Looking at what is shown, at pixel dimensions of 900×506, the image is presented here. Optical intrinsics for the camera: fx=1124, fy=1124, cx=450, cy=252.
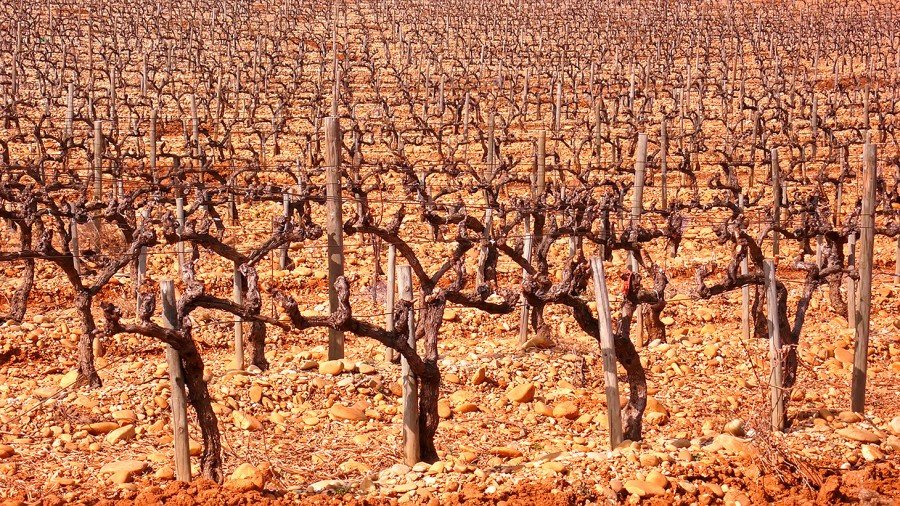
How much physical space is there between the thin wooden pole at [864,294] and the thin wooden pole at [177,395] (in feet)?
16.7

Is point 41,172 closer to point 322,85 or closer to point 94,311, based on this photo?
point 94,311

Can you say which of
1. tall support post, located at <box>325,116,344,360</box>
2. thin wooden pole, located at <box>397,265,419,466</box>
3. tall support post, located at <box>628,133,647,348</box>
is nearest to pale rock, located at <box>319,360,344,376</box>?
tall support post, located at <box>325,116,344,360</box>

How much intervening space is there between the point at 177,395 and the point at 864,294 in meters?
5.29

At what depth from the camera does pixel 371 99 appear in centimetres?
3070

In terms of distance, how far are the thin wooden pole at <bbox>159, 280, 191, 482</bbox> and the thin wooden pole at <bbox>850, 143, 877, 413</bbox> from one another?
5083mm

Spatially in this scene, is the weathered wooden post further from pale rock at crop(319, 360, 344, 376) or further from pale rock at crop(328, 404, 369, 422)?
pale rock at crop(328, 404, 369, 422)

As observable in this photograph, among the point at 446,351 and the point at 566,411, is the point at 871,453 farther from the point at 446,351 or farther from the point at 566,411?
the point at 446,351

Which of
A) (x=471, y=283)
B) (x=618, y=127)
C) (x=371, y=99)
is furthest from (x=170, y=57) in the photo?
(x=471, y=283)

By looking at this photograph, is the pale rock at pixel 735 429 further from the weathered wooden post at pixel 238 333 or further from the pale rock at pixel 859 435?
the weathered wooden post at pixel 238 333

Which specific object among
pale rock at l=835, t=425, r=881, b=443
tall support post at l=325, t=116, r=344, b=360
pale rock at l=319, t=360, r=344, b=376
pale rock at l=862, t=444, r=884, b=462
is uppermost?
tall support post at l=325, t=116, r=344, b=360

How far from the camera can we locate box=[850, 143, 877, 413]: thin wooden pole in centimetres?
871

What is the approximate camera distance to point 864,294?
8773mm

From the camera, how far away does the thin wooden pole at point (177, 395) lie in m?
6.82

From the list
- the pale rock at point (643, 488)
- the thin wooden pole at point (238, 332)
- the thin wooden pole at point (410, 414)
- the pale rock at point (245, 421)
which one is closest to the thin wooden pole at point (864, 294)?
the pale rock at point (643, 488)
